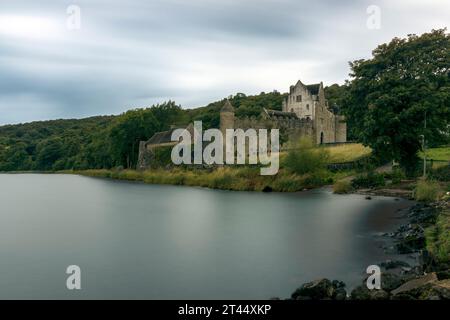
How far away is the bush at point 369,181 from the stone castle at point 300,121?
23912 millimetres

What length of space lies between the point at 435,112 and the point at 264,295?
23870 mm

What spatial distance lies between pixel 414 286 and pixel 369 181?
2735 cm

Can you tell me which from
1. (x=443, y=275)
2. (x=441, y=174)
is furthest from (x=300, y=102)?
(x=443, y=275)

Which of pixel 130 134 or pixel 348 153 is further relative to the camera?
pixel 130 134

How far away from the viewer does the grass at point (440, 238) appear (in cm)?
1206

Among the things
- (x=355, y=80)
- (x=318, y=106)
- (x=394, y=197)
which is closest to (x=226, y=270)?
(x=394, y=197)

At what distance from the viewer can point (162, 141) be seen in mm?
66188

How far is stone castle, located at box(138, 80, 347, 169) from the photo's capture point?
63.6 metres

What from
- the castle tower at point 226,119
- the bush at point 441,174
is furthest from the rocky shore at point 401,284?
the castle tower at point 226,119

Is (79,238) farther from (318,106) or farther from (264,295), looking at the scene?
(318,106)

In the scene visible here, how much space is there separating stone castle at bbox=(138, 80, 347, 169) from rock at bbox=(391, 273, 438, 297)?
49.3 metres

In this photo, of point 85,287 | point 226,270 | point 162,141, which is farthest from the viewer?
point 162,141

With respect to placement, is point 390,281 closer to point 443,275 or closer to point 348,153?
point 443,275

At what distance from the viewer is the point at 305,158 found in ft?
126
